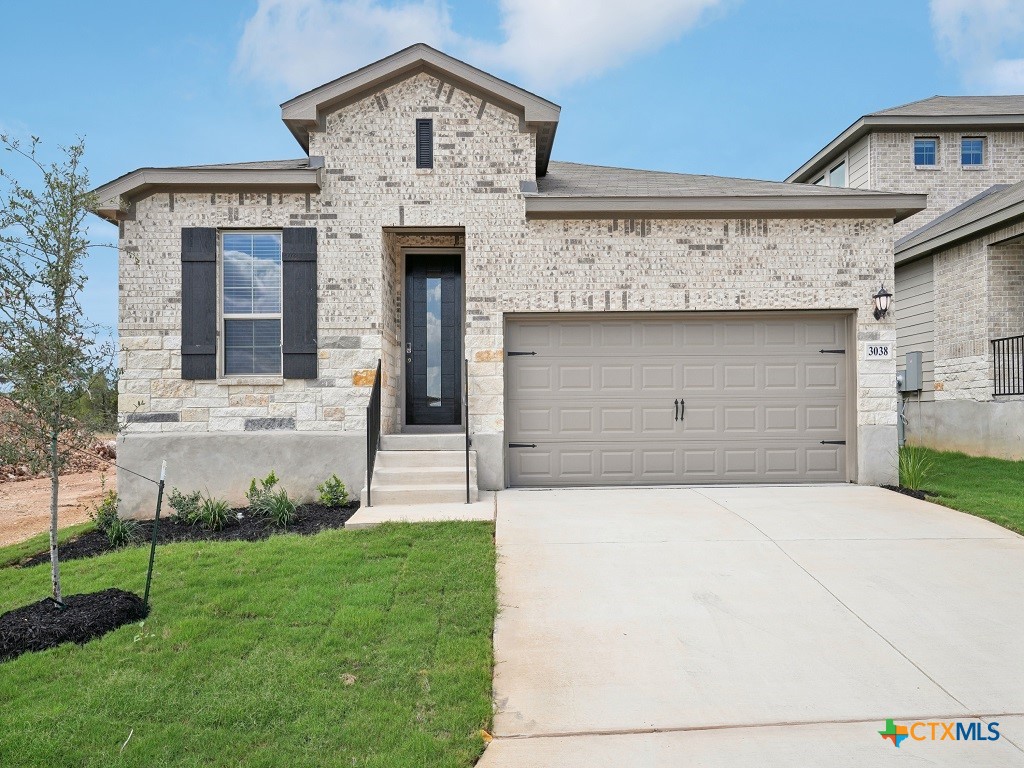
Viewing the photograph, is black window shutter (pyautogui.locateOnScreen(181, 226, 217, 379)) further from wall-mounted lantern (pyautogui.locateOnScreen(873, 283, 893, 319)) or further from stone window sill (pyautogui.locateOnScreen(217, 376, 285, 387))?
wall-mounted lantern (pyautogui.locateOnScreen(873, 283, 893, 319))

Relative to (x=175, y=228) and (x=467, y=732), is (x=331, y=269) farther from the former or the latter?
(x=467, y=732)

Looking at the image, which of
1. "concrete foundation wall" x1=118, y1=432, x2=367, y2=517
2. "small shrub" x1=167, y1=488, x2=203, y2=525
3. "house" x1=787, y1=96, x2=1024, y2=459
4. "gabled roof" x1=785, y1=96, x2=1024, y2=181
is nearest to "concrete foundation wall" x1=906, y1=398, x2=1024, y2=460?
"house" x1=787, y1=96, x2=1024, y2=459

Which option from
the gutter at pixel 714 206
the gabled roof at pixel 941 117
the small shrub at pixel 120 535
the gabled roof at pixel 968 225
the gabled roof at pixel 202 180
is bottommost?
the small shrub at pixel 120 535

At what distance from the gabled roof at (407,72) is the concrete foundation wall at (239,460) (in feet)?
12.8

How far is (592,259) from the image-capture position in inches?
313

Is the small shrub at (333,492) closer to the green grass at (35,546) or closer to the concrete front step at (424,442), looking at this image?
the concrete front step at (424,442)

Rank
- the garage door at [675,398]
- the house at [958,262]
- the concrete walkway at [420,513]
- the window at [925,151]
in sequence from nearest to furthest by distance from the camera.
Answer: the concrete walkway at [420,513], the garage door at [675,398], the house at [958,262], the window at [925,151]

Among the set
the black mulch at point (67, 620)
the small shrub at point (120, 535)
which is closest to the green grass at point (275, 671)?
the black mulch at point (67, 620)

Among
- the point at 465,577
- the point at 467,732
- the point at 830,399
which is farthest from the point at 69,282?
the point at 830,399

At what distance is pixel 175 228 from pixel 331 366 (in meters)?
2.53

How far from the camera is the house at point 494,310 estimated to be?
25.3 ft

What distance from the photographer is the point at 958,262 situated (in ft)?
37.5

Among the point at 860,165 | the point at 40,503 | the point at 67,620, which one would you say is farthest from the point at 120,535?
the point at 860,165

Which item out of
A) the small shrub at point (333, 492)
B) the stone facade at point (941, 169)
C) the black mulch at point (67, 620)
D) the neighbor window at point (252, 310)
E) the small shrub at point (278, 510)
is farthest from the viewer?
the stone facade at point (941, 169)
